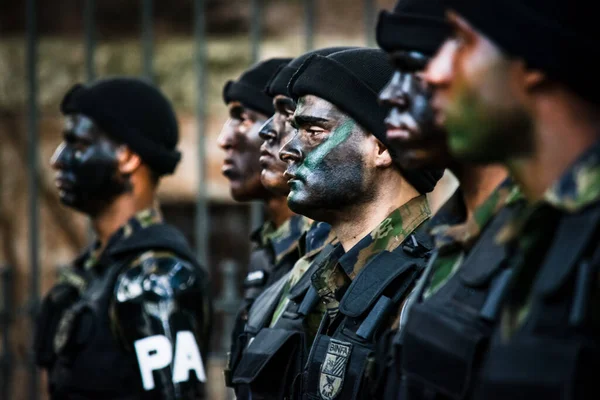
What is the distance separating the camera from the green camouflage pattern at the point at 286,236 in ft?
14.1

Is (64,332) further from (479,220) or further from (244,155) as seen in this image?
(479,220)

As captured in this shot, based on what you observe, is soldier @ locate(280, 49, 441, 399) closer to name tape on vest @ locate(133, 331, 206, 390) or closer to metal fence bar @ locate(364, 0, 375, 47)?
name tape on vest @ locate(133, 331, 206, 390)

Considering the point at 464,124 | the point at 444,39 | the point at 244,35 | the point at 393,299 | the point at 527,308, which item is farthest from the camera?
the point at 244,35

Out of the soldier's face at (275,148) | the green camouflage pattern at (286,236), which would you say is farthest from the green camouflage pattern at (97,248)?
the soldier's face at (275,148)

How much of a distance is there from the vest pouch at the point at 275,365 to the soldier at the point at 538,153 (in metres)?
1.25

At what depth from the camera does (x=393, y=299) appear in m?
2.94

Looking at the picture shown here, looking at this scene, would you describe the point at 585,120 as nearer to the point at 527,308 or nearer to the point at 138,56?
the point at 527,308

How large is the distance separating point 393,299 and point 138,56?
5017mm

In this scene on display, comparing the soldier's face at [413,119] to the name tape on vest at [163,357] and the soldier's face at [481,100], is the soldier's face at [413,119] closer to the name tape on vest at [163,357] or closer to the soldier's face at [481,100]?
the soldier's face at [481,100]

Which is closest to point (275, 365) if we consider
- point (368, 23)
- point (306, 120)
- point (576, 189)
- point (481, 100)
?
point (306, 120)

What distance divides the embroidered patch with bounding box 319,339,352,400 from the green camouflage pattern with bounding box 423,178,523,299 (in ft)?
1.72

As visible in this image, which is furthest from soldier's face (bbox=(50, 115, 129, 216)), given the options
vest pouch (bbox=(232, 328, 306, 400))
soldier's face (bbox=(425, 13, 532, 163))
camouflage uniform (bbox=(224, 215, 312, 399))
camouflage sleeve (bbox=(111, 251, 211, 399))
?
soldier's face (bbox=(425, 13, 532, 163))

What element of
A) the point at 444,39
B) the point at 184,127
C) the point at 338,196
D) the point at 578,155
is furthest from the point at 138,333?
the point at 184,127

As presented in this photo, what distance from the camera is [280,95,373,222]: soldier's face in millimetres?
3213
